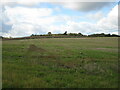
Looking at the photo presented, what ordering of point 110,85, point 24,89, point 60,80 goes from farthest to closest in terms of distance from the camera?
point 60,80 → point 110,85 → point 24,89

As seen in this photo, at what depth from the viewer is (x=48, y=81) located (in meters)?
6.59

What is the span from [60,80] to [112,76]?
3032 millimetres

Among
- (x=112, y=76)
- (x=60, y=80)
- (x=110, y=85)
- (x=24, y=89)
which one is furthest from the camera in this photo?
(x=112, y=76)

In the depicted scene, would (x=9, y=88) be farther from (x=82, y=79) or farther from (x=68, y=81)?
(x=82, y=79)

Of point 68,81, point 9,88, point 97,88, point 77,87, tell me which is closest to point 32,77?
point 9,88

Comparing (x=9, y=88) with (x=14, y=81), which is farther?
(x=14, y=81)

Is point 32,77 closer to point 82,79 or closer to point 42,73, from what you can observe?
point 42,73

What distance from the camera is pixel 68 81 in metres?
6.61

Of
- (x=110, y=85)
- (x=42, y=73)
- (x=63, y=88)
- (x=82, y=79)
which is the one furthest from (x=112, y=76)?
(x=42, y=73)

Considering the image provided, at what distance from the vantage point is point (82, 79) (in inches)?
271

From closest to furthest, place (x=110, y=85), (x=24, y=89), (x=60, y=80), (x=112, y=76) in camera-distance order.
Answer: (x=24, y=89)
(x=110, y=85)
(x=60, y=80)
(x=112, y=76)

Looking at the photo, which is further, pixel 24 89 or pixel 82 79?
pixel 82 79

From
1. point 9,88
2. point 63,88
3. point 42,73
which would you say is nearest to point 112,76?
point 63,88

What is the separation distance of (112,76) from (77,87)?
8.75 ft
